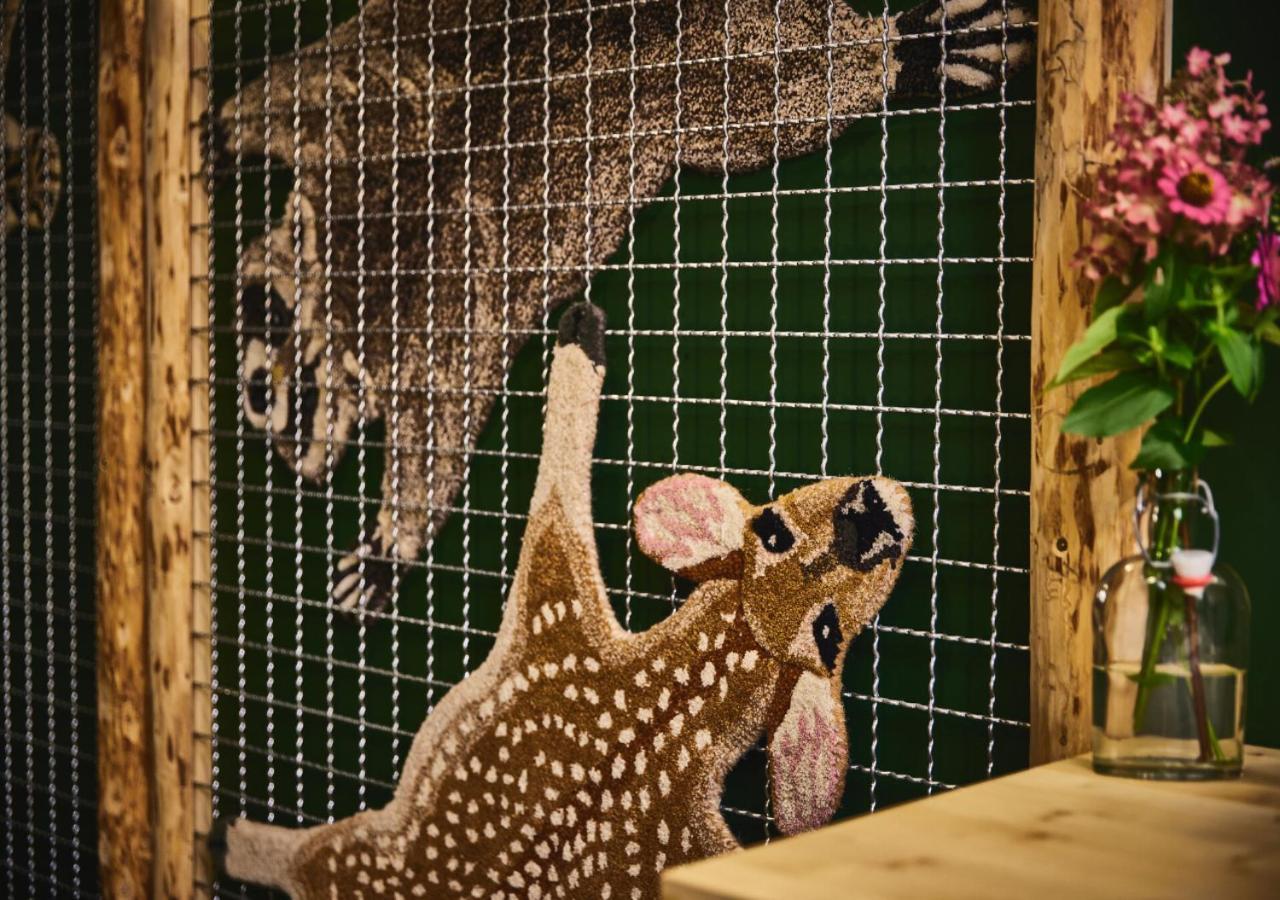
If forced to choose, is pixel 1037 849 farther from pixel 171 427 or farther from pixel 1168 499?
pixel 171 427

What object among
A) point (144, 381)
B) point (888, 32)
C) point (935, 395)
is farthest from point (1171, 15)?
point (144, 381)

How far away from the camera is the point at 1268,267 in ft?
4.14

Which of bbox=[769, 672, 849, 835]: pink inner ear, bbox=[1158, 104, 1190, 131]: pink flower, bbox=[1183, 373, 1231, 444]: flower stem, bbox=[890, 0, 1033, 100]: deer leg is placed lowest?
bbox=[769, 672, 849, 835]: pink inner ear

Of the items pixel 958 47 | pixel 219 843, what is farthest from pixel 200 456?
pixel 958 47

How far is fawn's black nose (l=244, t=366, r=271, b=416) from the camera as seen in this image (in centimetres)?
235

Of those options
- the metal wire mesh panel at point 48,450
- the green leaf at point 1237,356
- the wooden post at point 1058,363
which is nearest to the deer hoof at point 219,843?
the metal wire mesh panel at point 48,450

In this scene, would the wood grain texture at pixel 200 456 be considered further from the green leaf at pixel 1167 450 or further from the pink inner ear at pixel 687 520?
the green leaf at pixel 1167 450

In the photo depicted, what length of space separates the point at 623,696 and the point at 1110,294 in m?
0.83

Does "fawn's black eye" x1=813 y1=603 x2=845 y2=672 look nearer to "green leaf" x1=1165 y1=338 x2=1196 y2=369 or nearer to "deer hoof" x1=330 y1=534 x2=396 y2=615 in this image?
"green leaf" x1=1165 y1=338 x2=1196 y2=369

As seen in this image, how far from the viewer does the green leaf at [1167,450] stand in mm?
1318

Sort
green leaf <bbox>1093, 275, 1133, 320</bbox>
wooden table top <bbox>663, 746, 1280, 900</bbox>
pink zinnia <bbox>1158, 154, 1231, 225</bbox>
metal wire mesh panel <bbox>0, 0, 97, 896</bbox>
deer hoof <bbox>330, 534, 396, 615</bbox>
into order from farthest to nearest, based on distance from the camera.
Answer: metal wire mesh panel <bbox>0, 0, 97, 896</bbox>
deer hoof <bbox>330, 534, 396, 615</bbox>
green leaf <bbox>1093, 275, 1133, 320</bbox>
pink zinnia <bbox>1158, 154, 1231, 225</bbox>
wooden table top <bbox>663, 746, 1280, 900</bbox>

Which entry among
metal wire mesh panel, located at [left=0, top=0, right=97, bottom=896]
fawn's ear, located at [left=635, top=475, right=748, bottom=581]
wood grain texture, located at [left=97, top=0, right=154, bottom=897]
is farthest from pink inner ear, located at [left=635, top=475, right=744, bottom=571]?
metal wire mesh panel, located at [left=0, top=0, right=97, bottom=896]

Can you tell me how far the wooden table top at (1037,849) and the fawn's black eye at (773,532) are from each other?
1.45 feet

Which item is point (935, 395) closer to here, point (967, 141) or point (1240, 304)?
point (967, 141)
